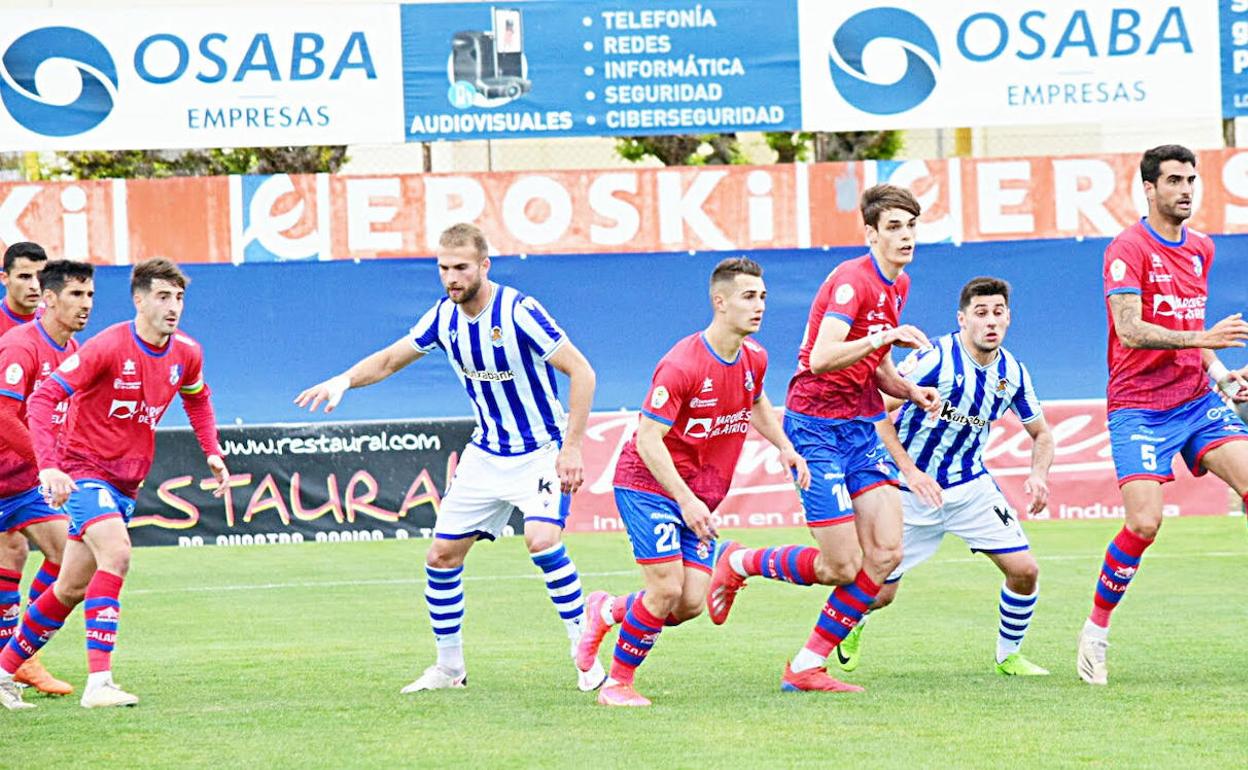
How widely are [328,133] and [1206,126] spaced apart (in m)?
12.4

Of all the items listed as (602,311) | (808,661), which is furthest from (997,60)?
(808,661)

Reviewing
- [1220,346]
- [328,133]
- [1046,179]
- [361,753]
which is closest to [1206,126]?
[1046,179]

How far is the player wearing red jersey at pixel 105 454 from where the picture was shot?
8609 mm

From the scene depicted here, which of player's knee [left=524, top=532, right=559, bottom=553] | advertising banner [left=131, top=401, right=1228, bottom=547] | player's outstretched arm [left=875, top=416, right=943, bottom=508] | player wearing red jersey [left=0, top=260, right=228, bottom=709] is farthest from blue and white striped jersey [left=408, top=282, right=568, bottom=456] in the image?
advertising banner [left=131, top=401, right=1228, bottom=547]

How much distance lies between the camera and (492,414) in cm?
895

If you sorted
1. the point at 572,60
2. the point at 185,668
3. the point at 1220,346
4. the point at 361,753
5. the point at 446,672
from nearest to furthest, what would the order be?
the point at 361,753 → the point at 1220,346 → the point at 446,672 → the point at 185,668 → the point at 572,60

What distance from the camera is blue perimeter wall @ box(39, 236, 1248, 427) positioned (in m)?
19.9

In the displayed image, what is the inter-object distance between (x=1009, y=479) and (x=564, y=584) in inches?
406

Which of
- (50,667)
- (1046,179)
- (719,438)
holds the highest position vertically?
(1046,179)

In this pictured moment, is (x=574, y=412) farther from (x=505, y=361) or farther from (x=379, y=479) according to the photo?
(x=379, y=479)

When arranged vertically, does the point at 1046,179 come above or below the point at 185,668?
above

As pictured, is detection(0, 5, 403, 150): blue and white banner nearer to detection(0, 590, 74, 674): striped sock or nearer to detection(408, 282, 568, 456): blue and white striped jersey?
detection(408, 282, 568, 456): blue and white striped jersey

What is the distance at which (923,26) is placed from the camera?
1927 cm

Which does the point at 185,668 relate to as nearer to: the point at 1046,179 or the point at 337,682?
the point at 337,682
